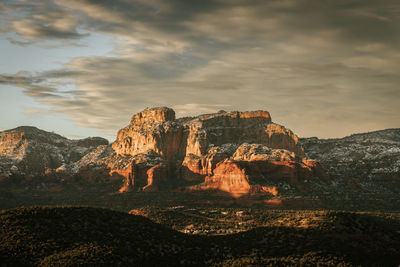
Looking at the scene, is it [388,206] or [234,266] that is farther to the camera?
[388,206]

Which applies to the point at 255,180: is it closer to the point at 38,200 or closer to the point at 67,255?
the point at 38,200

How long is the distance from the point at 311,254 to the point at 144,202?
104 metres

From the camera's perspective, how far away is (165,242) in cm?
9069

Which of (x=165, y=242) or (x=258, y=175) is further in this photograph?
(x=258, y=175)

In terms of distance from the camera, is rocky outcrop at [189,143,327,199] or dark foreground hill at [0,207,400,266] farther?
rocky outcrop at [189,143,327,199]

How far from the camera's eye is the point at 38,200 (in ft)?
632

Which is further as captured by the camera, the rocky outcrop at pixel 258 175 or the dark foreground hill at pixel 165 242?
the rocky outcrop at pixel 258 175

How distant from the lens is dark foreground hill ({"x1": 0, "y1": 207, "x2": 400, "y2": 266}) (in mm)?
77625

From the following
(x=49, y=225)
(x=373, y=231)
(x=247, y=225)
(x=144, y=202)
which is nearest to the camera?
(x=49, y=225)

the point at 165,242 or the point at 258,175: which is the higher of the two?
the point at 258,175

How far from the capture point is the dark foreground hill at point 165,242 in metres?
77.6

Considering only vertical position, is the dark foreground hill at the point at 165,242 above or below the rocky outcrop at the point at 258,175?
below

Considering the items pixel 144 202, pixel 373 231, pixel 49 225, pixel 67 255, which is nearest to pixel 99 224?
pixel 49 225

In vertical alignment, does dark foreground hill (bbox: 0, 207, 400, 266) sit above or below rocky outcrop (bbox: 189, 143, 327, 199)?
A: below
